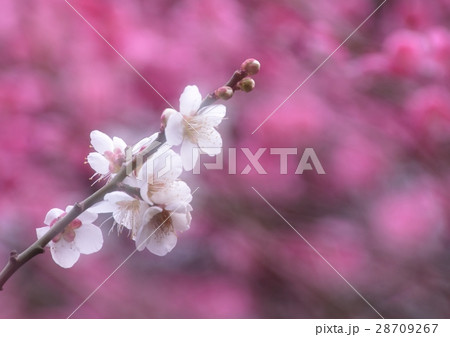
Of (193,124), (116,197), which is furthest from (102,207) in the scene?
(193,124)

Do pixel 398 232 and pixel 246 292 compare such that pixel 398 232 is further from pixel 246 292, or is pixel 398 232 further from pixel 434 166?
pixel 246 292

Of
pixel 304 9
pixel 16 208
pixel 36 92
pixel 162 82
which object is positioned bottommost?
pixel 16 208

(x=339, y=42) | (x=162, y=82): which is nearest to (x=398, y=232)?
(x=339, y=42)

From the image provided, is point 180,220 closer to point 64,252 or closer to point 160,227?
point 160,227

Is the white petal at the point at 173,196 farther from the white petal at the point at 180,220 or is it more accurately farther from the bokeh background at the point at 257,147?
the bokeh background at the point at 257,147

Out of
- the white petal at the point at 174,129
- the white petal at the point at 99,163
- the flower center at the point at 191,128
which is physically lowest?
the white petal at the point at 99,163

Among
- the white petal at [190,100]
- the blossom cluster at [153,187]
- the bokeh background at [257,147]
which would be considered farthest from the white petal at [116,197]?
the bokeh background at [257,147]
